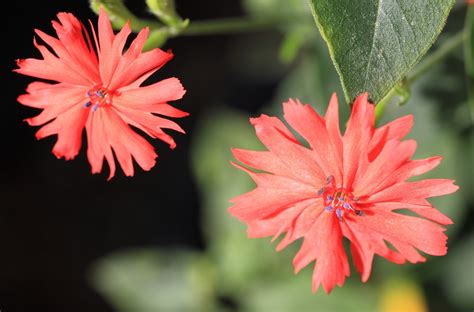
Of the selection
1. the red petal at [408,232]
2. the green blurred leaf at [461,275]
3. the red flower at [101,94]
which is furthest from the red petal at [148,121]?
the green blurred leaf at [461,275]

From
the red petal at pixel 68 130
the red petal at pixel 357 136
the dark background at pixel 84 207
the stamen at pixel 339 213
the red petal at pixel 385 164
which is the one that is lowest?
the stamen at pixel 339 213

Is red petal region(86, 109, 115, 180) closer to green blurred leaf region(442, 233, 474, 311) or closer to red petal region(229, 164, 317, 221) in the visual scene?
red petal region(229, 164, 317, 221)

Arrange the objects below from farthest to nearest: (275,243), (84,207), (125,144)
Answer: (84,207), (275,243), (125,144)

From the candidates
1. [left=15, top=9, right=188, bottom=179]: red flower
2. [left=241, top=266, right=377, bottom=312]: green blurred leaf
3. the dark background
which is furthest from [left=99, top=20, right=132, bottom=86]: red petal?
the dark background

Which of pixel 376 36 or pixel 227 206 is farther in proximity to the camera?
pixel 227 206

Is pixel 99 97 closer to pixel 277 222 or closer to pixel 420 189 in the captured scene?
pixel 277 222

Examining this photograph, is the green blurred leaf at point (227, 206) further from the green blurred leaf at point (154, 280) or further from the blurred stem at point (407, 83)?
the blurred stem at point (407, 83)

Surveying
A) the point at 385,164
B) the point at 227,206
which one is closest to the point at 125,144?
the point at 385,164
